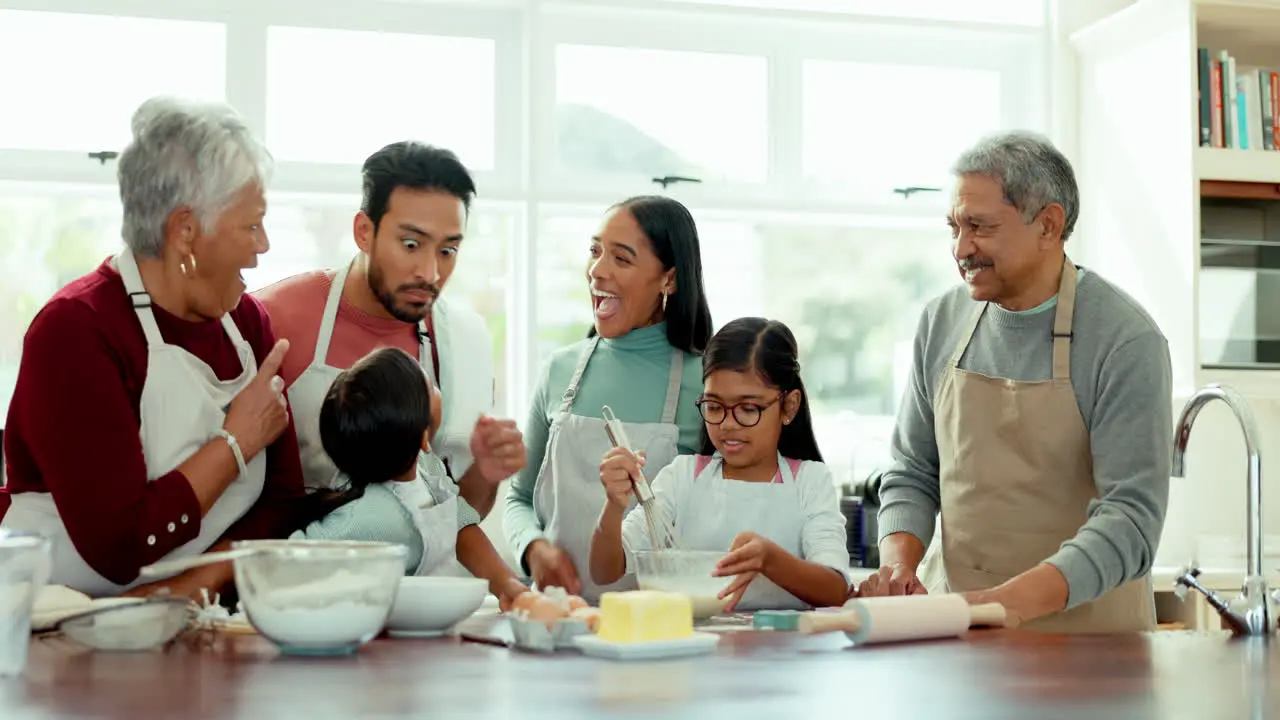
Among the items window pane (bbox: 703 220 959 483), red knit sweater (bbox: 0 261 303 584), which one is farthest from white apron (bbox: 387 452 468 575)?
window pane (bbox: 703 220 959 483)

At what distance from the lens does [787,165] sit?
4.61 metres

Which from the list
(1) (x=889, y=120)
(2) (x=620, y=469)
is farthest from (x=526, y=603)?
(1) (x=889, y=120)

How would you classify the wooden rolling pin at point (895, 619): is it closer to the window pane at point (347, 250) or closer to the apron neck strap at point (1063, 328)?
the apron neck strap at point (1063, 328)

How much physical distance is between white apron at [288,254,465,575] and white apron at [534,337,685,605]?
0.89ft

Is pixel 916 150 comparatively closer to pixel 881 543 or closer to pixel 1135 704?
pixel 881 543

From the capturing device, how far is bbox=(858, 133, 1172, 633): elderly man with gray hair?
221 cm

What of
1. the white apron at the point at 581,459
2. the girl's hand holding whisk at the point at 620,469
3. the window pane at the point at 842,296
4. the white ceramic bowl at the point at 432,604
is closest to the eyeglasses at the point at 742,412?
the white apron at the point at 581,459

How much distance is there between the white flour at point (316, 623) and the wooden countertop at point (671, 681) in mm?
23

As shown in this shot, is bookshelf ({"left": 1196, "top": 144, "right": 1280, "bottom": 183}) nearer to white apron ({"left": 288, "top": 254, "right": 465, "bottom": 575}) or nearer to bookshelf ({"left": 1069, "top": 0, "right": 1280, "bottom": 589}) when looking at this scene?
bookshelf ({"left": 1069, "top": 0, "right": 1280, "bottom": 589})

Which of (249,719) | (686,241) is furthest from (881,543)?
(249,719)

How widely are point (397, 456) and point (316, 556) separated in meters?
0.53

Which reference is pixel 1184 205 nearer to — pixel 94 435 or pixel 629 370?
pixel 629 370

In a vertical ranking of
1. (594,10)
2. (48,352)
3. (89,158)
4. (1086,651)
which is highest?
(594,10)

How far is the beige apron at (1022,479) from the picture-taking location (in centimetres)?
Result: 233
